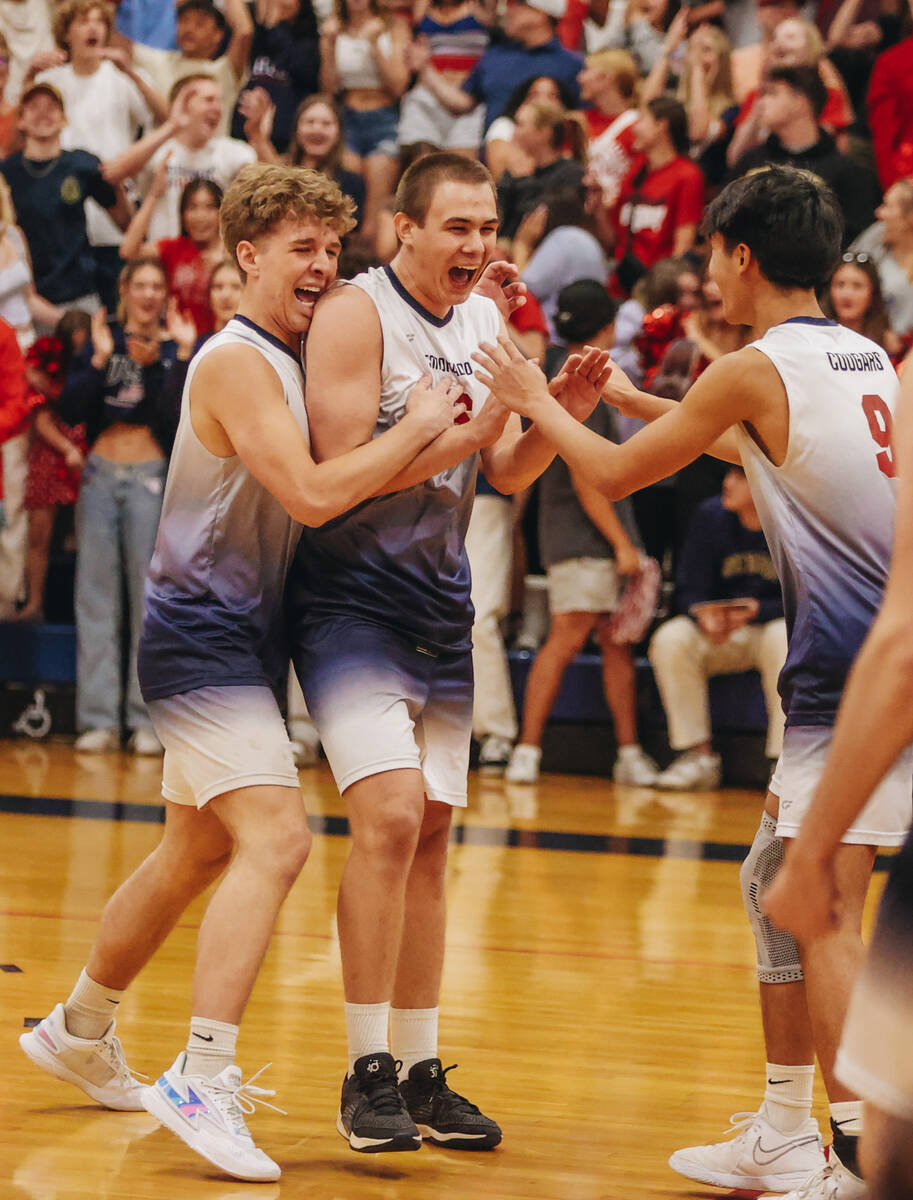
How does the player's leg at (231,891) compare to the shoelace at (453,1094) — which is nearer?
the player's leg at (231,891)

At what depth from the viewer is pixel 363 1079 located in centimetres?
341

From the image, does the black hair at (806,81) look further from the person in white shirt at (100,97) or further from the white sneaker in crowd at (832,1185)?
the white sneaker in crowd at (832,1185)

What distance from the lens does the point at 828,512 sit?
10.1 feet

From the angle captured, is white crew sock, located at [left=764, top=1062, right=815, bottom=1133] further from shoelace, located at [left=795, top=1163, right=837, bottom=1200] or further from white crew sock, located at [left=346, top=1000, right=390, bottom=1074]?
white crew sock, located at [left=346, top=1000, right=390, bottom=1074]

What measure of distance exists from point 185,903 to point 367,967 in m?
0.47

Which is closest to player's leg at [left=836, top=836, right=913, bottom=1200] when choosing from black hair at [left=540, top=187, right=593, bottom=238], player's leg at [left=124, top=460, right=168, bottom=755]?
player's leg at [left=124, top=460, right=168, bottom=755]

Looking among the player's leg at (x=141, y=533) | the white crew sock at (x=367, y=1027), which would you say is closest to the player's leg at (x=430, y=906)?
the white crew sock at (x=367, y=1027)

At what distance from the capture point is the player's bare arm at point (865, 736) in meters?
1.75

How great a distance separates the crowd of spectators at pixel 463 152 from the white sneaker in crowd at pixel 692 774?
0.44 ft

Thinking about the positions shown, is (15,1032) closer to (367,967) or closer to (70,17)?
(367,967)

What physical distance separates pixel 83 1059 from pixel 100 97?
7.41 m

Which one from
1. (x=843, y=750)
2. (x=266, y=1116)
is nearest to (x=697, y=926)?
(x=266, y=1116)

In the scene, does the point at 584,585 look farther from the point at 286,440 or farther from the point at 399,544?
Answer: the point at 286,440

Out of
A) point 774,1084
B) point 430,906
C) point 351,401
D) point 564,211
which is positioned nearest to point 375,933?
point 430,906
